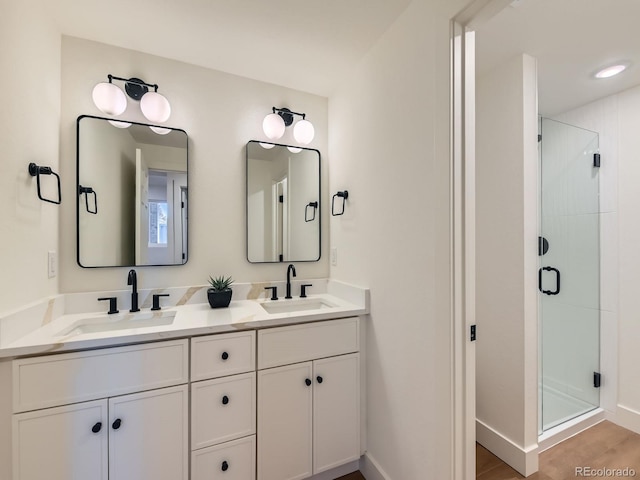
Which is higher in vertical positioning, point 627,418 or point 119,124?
point 119,124

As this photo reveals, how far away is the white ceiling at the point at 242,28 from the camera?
4.35 ft

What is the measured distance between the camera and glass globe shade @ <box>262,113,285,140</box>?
1912mm

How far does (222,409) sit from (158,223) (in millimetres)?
1095

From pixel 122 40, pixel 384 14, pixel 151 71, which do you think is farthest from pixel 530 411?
pixel 122 40

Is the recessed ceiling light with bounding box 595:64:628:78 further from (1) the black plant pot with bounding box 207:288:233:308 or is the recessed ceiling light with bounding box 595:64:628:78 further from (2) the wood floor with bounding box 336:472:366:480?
(2) the wood floor with bounding box 336:472:366:480

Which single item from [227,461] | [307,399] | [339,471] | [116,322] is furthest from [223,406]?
[339,471]

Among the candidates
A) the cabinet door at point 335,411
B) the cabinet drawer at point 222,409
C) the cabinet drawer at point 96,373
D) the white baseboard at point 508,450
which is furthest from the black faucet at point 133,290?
the white baseboard at point 508,450

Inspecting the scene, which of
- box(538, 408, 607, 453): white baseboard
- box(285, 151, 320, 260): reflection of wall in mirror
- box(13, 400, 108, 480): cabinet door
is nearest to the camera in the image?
box(13, 400, 108, 480): cabinet door

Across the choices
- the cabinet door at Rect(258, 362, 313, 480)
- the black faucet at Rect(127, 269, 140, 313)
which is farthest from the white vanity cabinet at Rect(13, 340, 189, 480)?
the black faucet at Rect(127, 269, 140, 313)

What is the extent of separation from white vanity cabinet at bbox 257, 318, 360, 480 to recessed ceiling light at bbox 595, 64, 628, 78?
216 centimetres

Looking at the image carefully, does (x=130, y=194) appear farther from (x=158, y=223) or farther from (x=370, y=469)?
(x=370, y=469)

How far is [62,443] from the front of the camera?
1.07 m

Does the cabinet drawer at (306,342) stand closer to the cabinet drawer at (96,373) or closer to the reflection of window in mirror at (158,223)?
the cabinet drawer at (96,373)

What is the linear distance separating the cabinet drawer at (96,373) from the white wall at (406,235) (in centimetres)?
100
